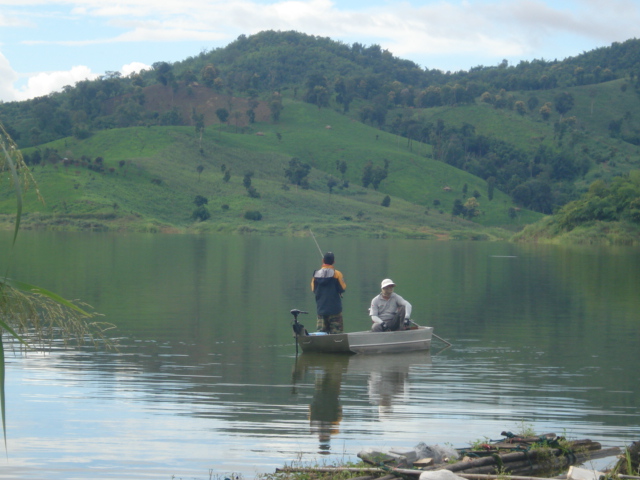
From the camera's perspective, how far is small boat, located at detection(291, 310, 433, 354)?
18.5 meters

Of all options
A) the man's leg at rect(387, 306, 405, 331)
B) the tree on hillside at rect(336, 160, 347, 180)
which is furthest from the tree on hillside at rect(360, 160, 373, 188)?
the man's leg at rect(387, 306, 405, 331)

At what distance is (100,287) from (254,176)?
125 m

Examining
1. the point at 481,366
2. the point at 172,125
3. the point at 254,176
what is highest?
the point at 172,125

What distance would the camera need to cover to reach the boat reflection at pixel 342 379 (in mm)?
12523

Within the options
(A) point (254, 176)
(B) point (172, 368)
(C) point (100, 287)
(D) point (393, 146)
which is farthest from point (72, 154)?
(B) point (172, 368)

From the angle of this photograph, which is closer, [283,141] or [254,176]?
[254,176]

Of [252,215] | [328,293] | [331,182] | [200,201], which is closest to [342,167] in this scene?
[331,182]

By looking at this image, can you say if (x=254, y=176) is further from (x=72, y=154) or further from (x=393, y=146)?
(x=393, y=146)

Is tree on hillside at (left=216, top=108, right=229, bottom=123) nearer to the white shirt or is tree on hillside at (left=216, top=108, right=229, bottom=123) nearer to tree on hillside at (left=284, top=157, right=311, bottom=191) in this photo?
tree on hillside at (left=284, top=157, right=311, bottom=191)

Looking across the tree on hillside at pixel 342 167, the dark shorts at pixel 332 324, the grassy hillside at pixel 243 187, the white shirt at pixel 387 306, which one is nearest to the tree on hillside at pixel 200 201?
the grassy hillside at pixel 243 187

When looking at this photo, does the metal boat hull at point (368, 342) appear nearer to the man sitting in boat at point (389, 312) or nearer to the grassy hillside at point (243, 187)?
the man sitting in boat at point (389, 312)

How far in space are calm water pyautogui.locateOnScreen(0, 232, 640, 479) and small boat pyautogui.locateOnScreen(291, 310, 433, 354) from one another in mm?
329

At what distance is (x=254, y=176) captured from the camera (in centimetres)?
15750

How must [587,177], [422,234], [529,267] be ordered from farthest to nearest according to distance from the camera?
[587,177] → [422,234] → [529,267]
